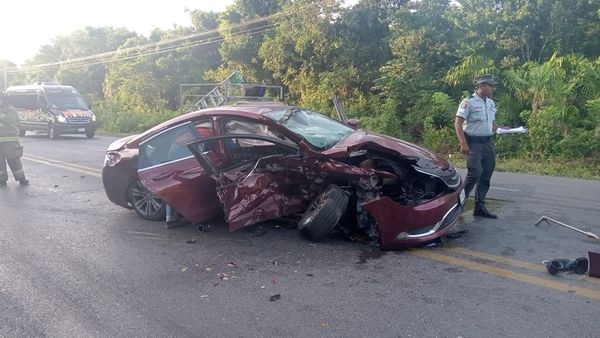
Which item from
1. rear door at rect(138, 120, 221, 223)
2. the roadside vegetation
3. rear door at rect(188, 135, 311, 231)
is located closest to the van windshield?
the roadside vegetation

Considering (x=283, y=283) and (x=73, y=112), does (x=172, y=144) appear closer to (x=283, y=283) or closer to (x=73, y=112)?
(x=283, y=283)

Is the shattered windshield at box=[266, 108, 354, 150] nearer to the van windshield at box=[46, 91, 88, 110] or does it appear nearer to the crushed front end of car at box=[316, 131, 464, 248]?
the crushed front end of car at box=[316, 131, 464, 248]

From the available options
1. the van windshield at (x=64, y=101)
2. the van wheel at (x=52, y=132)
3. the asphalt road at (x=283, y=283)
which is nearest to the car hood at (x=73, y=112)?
the van windshield at (x=64, y=101)

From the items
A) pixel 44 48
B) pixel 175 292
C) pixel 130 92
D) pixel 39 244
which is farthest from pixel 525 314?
pixel 44 48

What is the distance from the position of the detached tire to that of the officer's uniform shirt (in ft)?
6.19

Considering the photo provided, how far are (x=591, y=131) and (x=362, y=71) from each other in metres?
8.77

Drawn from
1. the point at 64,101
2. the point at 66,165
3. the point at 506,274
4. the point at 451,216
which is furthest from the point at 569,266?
the point at 64,101

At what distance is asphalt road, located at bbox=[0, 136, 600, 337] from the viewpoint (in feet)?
12.3

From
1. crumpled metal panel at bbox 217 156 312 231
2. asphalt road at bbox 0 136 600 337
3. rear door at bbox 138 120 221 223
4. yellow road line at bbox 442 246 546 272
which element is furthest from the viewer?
rear door at bbox 138 120 221 223

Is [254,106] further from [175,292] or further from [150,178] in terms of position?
[175,292]

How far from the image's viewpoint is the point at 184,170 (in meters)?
6.10

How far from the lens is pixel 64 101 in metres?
22.1

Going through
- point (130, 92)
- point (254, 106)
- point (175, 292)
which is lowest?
point (130, 92)

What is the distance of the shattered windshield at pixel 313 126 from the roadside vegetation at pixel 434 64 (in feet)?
21.0
